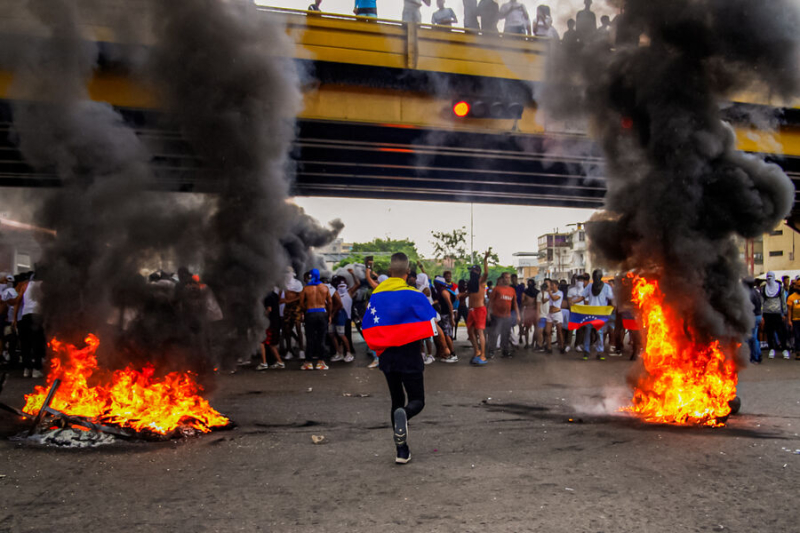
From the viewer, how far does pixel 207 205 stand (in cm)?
611

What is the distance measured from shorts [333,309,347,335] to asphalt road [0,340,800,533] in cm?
443

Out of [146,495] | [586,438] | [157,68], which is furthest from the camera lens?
[157,68]

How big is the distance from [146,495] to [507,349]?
31.7 ft

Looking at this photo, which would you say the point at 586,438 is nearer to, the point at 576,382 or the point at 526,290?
the point at 576,382

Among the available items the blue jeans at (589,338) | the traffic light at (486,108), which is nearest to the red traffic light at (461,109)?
the traffic light at (486,108)

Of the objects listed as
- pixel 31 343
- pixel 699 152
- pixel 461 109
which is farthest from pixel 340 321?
pixel 699 152

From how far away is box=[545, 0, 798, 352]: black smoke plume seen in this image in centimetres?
602

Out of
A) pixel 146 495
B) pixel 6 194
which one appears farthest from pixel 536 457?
pixel 6 194

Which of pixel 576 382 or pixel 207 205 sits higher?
pixel 207 205

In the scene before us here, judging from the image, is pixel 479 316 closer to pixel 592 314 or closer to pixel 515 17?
pixel 592 314

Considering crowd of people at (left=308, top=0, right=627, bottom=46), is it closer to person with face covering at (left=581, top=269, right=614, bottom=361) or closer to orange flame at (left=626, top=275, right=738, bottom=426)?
person with face covering at (left=581, top=269, right=614, bottom=361)

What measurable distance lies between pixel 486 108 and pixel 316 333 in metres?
5.68

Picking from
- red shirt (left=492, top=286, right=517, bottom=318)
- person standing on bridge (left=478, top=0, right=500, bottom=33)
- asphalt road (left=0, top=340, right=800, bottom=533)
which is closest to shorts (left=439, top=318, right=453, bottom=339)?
red shirt (left=492, top=286, right=517, bottom=318)

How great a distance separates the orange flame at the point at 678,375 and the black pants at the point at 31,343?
8.43 meters
